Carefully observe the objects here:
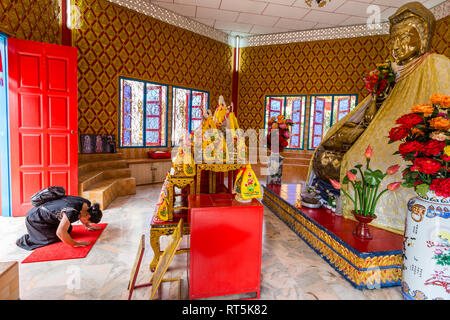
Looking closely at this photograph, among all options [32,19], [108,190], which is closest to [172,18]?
[32,19]

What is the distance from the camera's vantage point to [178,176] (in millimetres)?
2459

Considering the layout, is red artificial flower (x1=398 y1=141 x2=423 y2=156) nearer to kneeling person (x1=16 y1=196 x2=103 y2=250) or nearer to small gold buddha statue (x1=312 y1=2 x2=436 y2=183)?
small gold buddha statue (x1=312 y1=2 x2=436 y2=183)

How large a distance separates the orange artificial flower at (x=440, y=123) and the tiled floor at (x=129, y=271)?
4.86 feet

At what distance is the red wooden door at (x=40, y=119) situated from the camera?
3.89 meters

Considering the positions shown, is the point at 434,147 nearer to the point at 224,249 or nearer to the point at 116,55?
the point at 224,249

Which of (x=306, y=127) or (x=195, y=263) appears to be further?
A: (x=306, y=127)

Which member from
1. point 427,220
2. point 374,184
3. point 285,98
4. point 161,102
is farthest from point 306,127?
point 427,220

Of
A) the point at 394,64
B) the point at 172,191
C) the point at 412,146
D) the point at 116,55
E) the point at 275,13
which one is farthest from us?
the point at 275,13

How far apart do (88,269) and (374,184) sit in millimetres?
2997

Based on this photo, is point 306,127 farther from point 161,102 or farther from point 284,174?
point 161,102

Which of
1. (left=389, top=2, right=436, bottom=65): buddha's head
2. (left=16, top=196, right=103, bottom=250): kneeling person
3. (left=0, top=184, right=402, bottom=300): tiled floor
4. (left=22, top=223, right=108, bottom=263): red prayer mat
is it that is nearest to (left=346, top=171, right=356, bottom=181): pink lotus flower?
(left=0, top=184, right=402, bottom=300): tiled floor

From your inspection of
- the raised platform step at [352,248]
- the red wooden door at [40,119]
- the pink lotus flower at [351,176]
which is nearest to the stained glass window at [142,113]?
the red wooden door at [40,119]

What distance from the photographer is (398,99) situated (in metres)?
3.36

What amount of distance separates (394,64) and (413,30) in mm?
477
